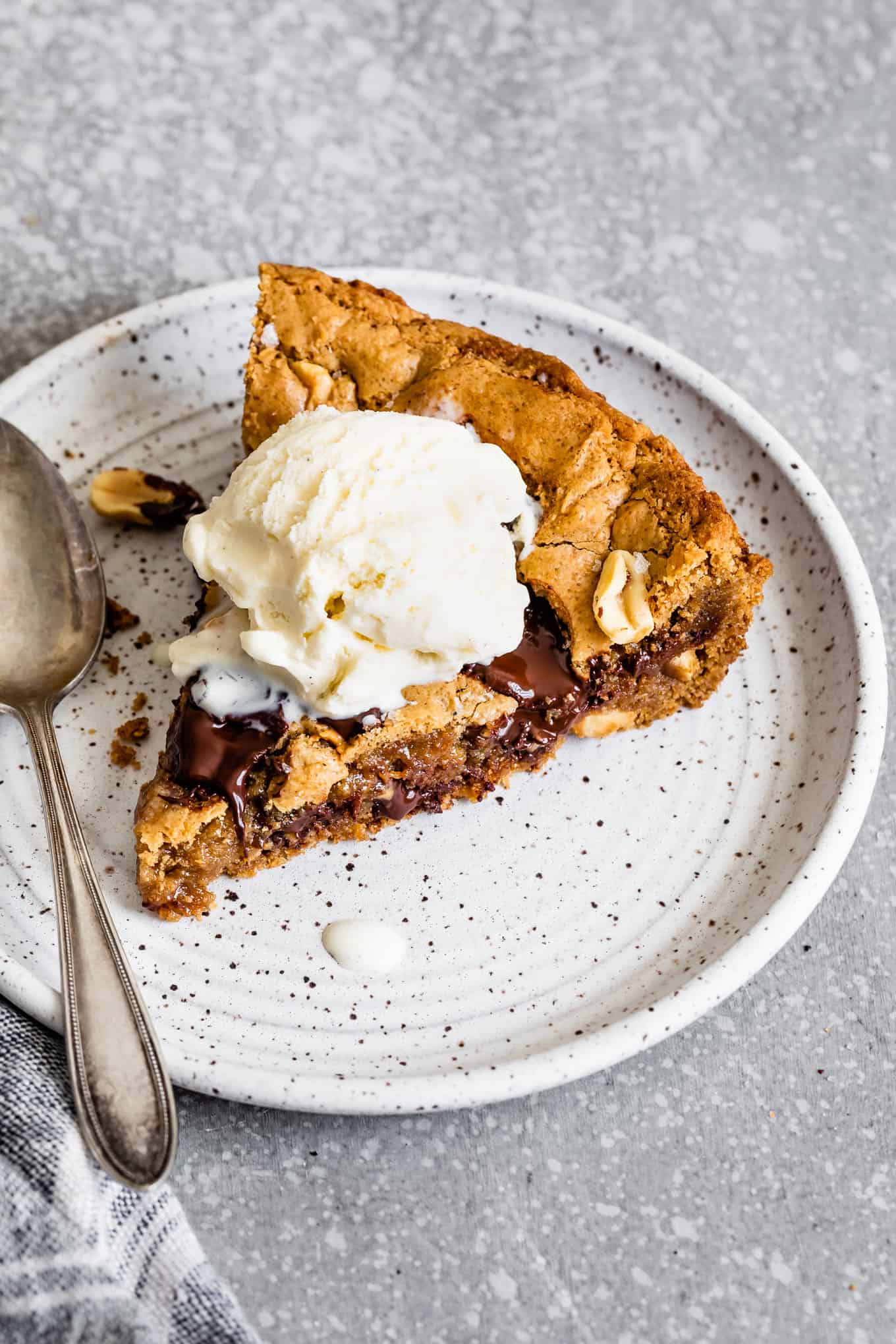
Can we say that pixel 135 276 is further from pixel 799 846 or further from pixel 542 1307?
pixel 542 1307

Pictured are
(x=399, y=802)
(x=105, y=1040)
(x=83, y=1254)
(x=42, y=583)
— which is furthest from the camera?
(x=42, y=583)

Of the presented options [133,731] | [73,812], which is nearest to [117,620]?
[133,731]

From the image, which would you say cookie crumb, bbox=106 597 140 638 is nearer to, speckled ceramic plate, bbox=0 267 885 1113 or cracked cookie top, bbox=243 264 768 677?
speckled ceramic plate, bbox=0 267 885 1113

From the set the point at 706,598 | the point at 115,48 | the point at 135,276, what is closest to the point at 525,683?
the point at 706,598

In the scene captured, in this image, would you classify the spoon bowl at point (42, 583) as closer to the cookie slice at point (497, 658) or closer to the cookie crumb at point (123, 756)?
the cookie crumb at point (123, 756)

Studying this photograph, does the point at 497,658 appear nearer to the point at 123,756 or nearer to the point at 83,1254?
the point at 123,756
